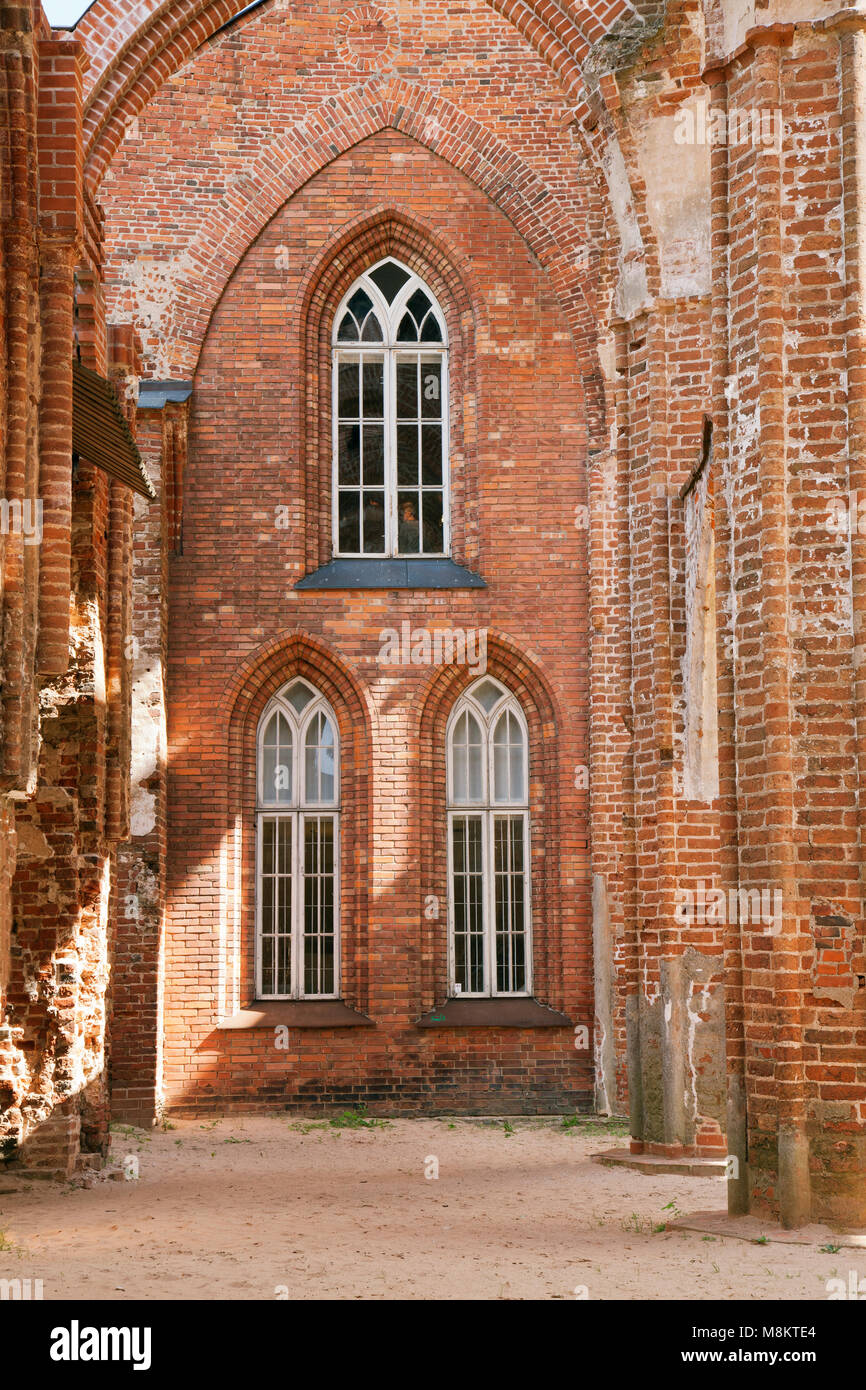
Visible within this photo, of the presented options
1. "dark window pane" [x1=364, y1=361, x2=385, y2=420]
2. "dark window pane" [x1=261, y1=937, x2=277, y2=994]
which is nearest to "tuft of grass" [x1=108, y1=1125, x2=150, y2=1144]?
"dark window pane" [x1=261, y1=937, x2=277, y2=994]

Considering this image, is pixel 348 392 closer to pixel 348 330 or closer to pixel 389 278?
pixel 348 330

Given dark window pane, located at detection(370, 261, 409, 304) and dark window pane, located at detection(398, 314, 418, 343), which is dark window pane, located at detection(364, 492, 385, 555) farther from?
dark window pane, located at detection(370, 261, 409, 304)

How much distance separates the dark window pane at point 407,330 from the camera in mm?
16844

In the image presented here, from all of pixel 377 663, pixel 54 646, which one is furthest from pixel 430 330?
pixel 54 646

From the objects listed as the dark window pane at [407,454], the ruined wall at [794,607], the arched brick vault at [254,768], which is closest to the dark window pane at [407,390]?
the dark window pane at [407,454]

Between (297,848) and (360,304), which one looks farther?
(360,304)

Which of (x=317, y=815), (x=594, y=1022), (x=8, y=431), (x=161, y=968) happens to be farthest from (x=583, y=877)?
(x=8, y=431)

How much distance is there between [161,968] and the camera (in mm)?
15227

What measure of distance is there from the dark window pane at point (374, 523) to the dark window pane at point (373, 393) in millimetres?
819

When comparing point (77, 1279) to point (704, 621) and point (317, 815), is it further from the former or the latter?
point (317, 815)

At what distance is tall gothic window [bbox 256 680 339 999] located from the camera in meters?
16.0

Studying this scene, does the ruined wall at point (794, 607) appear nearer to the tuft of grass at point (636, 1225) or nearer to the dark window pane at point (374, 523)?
the tuft of grass at point (636, 1225)

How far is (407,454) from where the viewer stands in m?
16.7

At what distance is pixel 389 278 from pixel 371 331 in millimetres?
575
